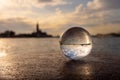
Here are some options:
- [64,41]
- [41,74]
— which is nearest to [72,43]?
[64,41]

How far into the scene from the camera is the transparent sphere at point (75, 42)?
18.0 meters

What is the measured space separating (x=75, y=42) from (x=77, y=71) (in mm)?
2559

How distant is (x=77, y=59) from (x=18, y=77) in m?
6.58

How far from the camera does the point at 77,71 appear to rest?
1590cm

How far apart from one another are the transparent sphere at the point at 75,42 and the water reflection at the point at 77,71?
0.79 meters

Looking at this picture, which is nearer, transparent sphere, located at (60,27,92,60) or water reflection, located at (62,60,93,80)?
water reflection, located at (62,60,93,80)

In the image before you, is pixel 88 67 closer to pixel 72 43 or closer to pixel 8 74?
pixel 72 43

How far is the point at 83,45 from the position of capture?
18.3m

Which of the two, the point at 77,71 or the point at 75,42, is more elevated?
the point at 75,42

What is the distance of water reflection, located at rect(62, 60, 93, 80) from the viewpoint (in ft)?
46.5

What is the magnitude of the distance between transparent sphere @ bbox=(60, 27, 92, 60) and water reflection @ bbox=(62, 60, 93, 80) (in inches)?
30.9

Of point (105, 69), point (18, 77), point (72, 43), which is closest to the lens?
point (18, 77)

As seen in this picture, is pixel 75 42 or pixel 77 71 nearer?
pixel 77 71

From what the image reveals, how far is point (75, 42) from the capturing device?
1797cm
